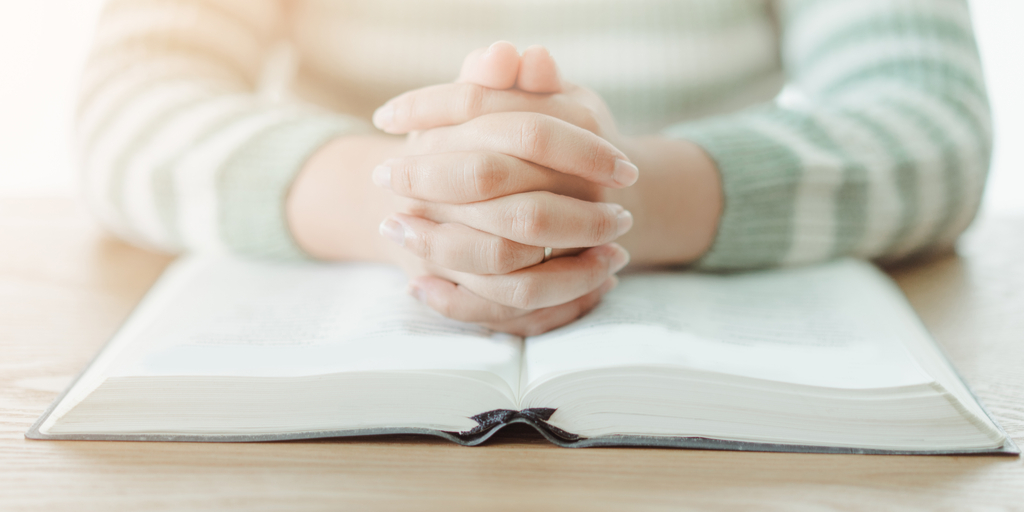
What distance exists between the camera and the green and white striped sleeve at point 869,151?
1.96ft

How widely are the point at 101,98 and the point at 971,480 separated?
805 mm

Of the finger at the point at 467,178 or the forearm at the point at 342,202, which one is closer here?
the finger at the point at 467,178

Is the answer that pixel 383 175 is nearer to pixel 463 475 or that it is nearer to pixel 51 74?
pixel 463 475

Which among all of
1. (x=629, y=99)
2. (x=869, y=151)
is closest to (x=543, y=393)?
(x=869, y=151)

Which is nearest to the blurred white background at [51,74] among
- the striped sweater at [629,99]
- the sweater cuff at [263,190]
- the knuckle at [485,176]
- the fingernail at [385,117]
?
the striped sweater at [629,99]

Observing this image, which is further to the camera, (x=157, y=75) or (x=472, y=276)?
(x=157, y=75)

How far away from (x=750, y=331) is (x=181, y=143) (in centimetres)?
53

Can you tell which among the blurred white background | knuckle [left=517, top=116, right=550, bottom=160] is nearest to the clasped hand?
knuckle [left=517, top=116, right=550, bottom=160]

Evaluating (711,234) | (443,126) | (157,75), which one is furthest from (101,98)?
(711,234)

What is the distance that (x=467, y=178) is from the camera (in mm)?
433

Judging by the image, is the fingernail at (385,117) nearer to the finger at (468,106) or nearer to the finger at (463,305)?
the finger at (468,106)

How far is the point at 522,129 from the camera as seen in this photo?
438mm

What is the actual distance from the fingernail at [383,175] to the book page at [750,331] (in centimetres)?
15

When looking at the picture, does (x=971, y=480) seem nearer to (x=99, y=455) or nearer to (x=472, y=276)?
(x=472, y=276)
